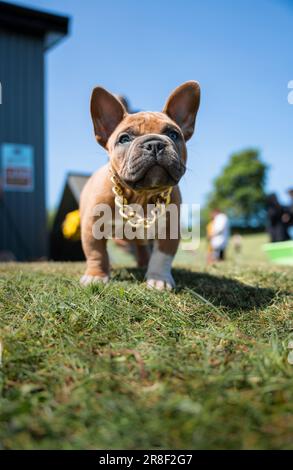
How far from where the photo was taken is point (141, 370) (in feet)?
5.26

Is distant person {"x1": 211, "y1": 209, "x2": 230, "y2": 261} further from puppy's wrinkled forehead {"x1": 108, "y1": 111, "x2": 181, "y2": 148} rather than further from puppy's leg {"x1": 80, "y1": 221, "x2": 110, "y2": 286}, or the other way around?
puppy's wrinkled forehead {"x1": 108, "y1": 111, "x2": 181, "y2": 148}

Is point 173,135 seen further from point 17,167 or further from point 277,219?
point 277,219

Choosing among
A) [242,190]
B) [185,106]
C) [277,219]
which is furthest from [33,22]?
[242,190]

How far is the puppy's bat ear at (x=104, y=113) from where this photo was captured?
9.22 ft

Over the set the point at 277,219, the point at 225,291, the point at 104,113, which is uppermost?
the point at 104,113

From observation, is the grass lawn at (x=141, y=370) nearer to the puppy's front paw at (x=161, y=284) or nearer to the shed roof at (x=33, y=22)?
the puppy's front paw at (x=161, y=284)

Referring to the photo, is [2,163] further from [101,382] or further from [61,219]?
[101,382]

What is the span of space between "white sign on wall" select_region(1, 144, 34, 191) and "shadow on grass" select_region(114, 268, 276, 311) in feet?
19.0

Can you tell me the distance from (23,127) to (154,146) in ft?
23.1

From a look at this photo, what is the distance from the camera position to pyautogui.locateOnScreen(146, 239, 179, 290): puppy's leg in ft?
9.36

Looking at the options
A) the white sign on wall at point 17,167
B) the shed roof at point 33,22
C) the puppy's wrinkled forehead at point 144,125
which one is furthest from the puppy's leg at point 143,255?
the shed roof at point 33,22

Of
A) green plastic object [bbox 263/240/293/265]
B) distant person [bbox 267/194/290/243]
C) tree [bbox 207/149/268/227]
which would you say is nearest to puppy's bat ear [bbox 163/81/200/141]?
green plastic object [bbox 263/240/293/265]

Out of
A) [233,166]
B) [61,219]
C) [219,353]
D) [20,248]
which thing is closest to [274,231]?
[61,219]
